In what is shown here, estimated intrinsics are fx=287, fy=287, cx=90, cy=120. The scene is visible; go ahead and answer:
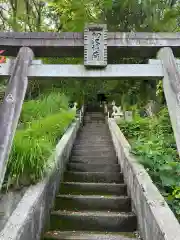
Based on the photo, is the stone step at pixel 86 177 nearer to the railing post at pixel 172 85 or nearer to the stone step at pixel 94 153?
the stone step at pixel 94 153

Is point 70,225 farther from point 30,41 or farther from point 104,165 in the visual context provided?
point 30,41

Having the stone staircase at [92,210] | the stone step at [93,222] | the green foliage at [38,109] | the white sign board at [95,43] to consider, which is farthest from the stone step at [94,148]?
the white sign board at [95,43]

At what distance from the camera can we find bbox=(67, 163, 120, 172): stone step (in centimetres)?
621

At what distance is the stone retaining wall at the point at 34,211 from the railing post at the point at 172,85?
75.2 inches

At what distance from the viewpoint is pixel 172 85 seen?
4297 mm

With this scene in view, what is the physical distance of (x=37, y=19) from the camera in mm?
16516

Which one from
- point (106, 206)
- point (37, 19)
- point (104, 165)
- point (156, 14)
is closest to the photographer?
point (106, 206)

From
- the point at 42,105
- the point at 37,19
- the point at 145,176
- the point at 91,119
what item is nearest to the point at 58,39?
the point at 145,176

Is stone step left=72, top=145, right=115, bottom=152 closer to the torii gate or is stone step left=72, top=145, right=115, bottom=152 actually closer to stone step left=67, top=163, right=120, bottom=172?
stone step left=67, top=163, right=120, bottom=172

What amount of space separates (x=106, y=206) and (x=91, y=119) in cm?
1453

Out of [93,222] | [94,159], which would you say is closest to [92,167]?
[94,159]

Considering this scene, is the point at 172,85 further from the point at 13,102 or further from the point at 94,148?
the point at 94,148

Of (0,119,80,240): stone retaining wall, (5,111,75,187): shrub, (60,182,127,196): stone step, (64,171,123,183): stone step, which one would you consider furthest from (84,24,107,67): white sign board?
(64,171,123,183): stone step

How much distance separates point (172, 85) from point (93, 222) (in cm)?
235
